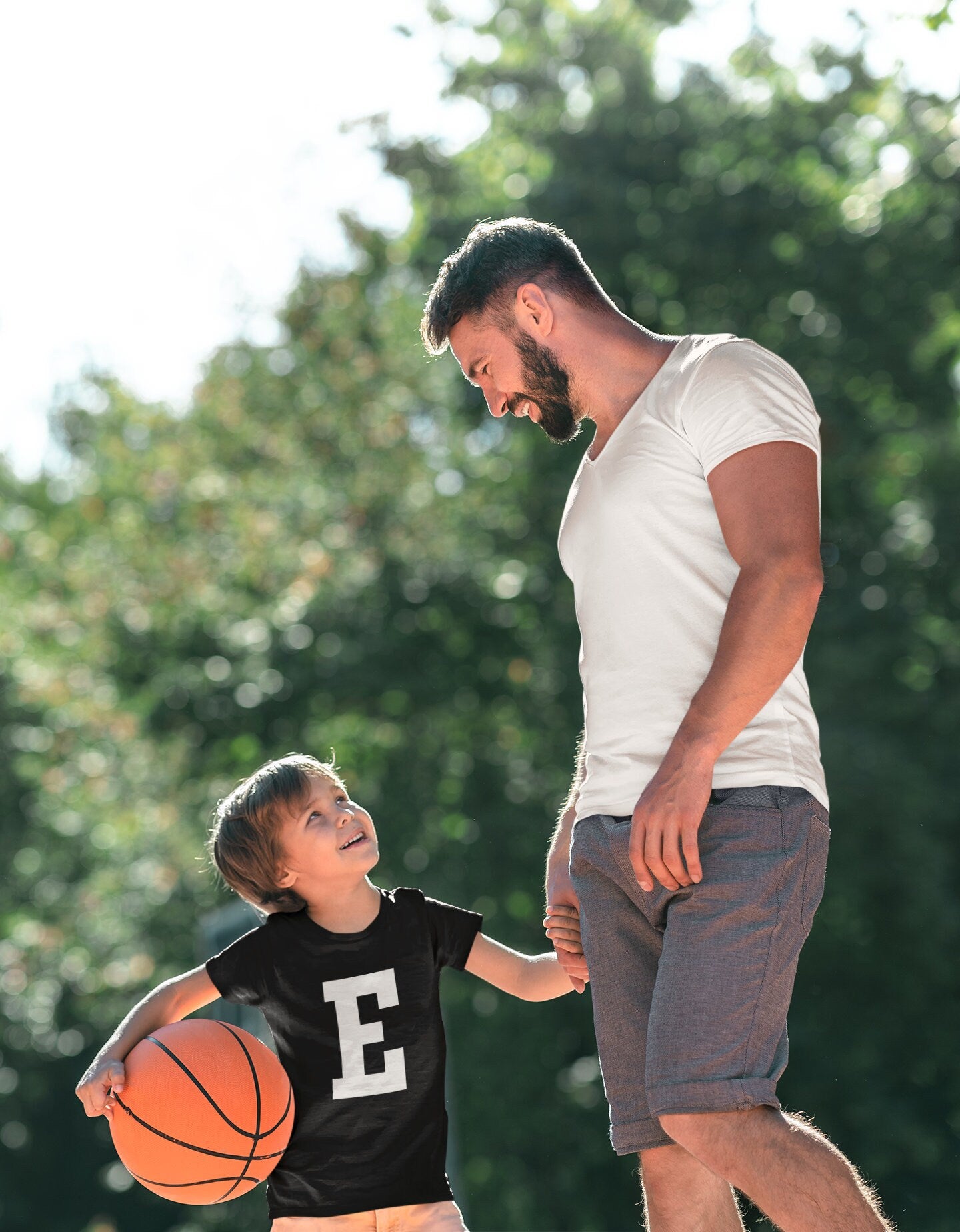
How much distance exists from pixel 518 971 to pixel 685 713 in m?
0.95

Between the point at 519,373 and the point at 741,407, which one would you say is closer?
the point at 741,407

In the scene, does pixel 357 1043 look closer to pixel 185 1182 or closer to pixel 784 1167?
pixel 185 1182

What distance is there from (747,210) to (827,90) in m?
1.92

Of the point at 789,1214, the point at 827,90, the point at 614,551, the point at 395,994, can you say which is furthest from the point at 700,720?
the point at 827,90

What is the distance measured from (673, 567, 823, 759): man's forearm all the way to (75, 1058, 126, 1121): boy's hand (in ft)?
4.58

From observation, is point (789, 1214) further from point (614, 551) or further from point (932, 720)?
point (932, 720)

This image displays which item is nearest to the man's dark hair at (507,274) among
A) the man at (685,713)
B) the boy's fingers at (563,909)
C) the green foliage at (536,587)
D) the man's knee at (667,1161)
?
the man at (685,713)

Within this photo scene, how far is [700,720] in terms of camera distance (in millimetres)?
2221

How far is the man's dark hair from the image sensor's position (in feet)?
8.89

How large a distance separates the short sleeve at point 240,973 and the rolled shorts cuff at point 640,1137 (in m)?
0.91

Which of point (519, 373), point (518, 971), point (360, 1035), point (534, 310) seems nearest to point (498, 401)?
point (519, 373)

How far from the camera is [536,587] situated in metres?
13.0

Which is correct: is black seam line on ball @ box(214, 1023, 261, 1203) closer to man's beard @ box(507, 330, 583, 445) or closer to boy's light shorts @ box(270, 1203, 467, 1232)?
boy's light shorts @ box(270, 1203, 467, 1232)

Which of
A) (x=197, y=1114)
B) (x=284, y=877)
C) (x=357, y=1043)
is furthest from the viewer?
(x=284, y=877)
